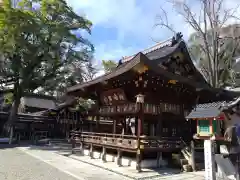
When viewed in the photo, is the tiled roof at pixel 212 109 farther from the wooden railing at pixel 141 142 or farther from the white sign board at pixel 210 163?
the wooden railing at pixel 141 142

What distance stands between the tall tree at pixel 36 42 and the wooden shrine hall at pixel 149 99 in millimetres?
10739

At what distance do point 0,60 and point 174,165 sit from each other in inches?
869

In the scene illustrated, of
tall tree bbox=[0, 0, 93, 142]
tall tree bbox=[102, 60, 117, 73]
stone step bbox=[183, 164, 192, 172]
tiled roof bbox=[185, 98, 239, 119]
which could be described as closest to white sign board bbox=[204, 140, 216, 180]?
tiled roof bbox=[185, 98, 239, 119]

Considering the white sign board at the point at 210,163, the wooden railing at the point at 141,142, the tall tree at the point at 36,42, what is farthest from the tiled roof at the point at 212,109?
the tall tree at the point at 36,42

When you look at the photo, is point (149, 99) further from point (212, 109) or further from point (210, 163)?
point (210, 163)

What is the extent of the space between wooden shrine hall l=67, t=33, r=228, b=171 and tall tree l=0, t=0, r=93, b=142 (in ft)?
35.2

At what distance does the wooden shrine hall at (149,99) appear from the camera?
11688mm

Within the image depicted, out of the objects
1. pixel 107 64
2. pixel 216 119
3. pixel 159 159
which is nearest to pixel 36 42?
pixel 107 64

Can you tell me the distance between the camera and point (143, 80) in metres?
12.4

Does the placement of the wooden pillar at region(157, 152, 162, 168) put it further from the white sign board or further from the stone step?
the white sign board

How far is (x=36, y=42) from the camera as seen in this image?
86.3 feet

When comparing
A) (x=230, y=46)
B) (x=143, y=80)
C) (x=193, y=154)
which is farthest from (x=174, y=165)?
(x=230, y=46)

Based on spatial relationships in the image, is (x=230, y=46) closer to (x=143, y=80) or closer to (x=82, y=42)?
(x=82, y=42)

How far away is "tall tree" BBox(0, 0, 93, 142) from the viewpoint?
23.6 m
